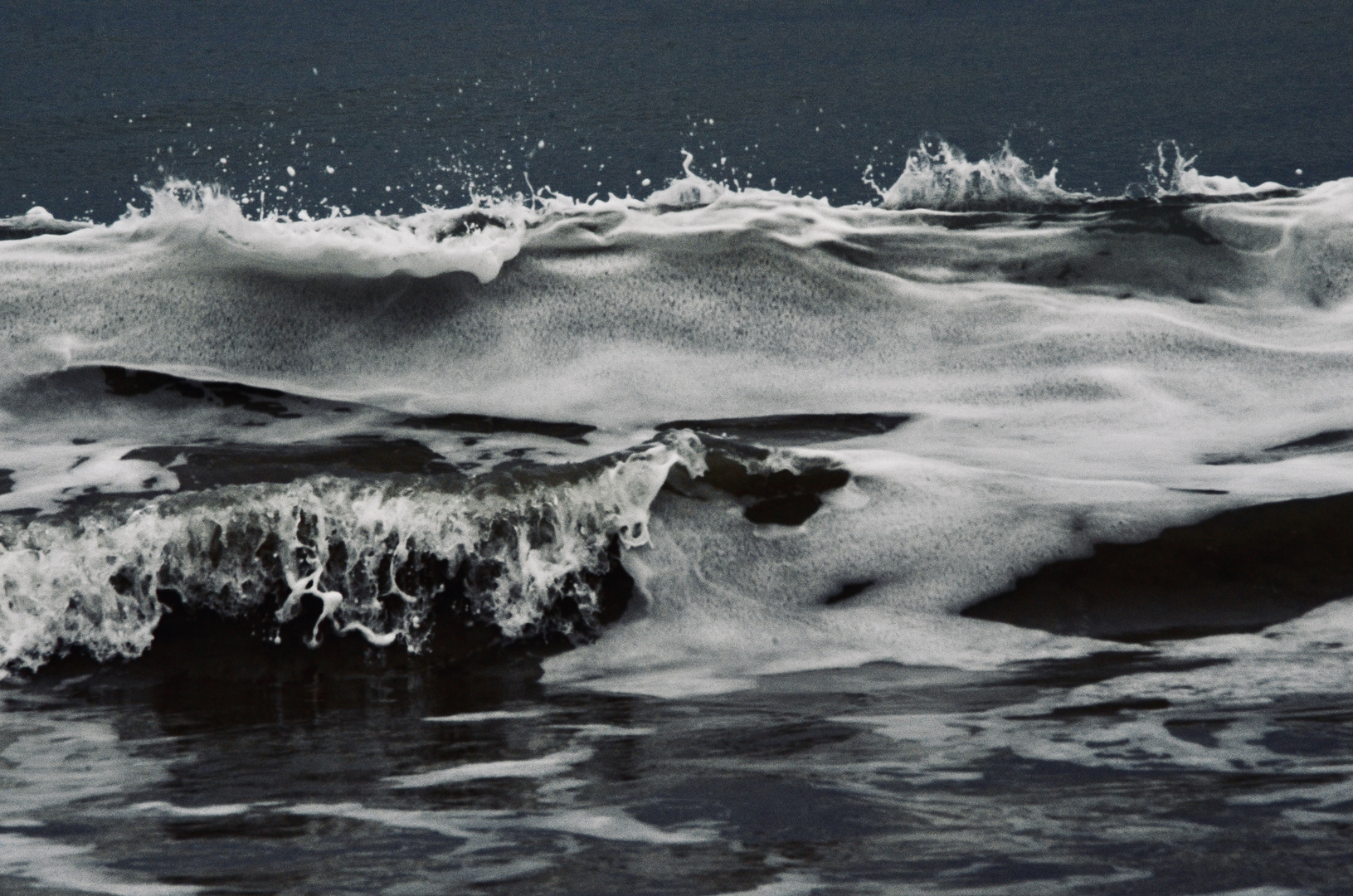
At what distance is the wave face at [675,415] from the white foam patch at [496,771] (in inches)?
22.5

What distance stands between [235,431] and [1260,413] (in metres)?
2.81

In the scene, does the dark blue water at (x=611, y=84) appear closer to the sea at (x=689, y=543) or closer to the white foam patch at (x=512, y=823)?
the sea at (x=689, y=543)

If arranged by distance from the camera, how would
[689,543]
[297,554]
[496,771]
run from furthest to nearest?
[689,543], [297,554], [496,771]

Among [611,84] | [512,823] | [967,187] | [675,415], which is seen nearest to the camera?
[512,823]

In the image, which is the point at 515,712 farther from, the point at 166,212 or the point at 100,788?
the point at 166,212

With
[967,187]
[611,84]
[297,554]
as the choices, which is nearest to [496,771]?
[297,554]

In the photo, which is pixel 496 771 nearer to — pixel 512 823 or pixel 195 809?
pixel 512 823

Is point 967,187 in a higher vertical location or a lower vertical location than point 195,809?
higher

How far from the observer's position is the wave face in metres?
2.62

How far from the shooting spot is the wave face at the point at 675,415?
2619 millimetres

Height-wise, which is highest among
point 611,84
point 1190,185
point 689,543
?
point 611,84

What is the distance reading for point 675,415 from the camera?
3730mm

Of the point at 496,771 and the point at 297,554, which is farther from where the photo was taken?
the point at 297,554

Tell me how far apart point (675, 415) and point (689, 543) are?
97 cm
